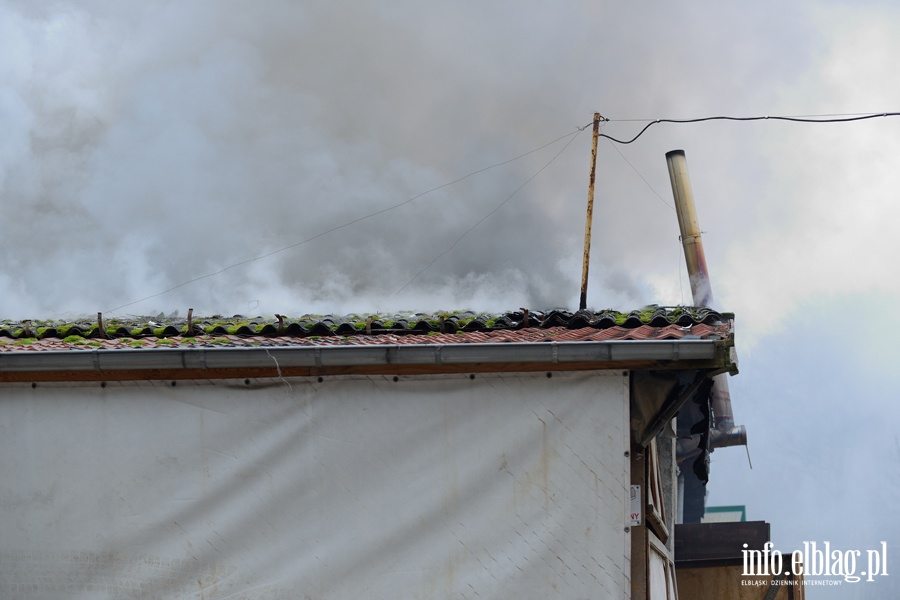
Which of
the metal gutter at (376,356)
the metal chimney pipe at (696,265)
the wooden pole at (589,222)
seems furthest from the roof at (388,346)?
the metal chimney pipe at (696,265)

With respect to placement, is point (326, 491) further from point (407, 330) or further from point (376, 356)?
point (407, 330)

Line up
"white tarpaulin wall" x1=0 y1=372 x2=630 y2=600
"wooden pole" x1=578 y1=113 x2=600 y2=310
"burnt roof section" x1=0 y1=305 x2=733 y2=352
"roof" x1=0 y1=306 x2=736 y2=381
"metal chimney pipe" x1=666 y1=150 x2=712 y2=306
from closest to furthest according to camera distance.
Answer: "roof" x1=0 y1=306 x2=736 y2=381 < "white tarpaulin wall" x1=0 y1=372 x2=630 y2=600 < "burnt roof section" x1=0 y1=305 x2=733 y2=352 < "wooden pole" x1=578 y1=113 x2=600 y2=310 < "metal chimney pipe" x1=666 y1=150 x2=712 y2=306

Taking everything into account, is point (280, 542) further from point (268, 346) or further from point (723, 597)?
point (723, 597)

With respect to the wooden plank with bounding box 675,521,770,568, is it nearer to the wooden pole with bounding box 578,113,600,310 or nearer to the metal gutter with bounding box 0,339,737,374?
the wooden pole with bounding box 578,113,600,310

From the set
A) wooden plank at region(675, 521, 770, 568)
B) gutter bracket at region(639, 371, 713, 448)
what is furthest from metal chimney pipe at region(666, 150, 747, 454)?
gutter bracket at region(639, 371, 713, 448)

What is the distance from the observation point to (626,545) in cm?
574

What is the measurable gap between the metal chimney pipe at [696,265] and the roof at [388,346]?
8644 millimetres

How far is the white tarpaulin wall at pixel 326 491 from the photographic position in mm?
5785

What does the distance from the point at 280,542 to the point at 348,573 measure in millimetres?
502

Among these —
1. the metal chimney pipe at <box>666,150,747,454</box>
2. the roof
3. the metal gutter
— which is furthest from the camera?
the metal chimney pipe at <box>666,150,747,454</box>

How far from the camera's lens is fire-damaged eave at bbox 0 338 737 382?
18.0 feet

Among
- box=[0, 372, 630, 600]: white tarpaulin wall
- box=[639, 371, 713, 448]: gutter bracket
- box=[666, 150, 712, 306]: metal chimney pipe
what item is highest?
box=[666, 150, 712, 306]: metal chimney pipe

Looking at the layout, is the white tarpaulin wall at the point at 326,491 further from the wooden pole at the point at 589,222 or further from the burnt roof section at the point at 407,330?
the wooden pole at the point at 589,222

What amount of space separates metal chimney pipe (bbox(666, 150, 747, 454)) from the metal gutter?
982cm
